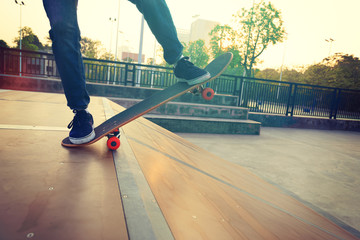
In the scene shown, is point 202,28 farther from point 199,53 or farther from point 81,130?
point 81,130

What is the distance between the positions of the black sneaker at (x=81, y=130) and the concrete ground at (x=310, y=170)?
2.33 meters

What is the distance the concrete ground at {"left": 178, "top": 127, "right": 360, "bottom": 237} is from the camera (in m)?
2.79

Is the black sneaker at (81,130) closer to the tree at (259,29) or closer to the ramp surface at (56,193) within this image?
the ramp surface at (56,193)

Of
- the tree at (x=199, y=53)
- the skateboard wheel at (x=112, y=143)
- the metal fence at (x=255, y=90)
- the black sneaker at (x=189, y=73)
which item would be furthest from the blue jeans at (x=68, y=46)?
the tree at (x=199, y=53)

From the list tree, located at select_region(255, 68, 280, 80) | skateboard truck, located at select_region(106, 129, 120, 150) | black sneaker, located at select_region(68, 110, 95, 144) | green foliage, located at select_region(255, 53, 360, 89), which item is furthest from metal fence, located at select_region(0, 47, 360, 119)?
tree, located at select_region(255, 68, 280, 80)

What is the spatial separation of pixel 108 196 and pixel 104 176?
19 centimetres

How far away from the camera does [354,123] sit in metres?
11.8

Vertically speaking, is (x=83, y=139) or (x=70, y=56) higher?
(x=70, y=56)

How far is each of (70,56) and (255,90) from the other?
9.92m

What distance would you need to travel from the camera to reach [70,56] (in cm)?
134

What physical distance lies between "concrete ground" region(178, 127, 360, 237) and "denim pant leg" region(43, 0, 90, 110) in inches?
99.3

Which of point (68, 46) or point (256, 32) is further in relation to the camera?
point (256, 32)

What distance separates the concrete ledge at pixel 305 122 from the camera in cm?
1021

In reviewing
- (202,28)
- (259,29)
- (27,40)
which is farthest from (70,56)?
(202,28)
